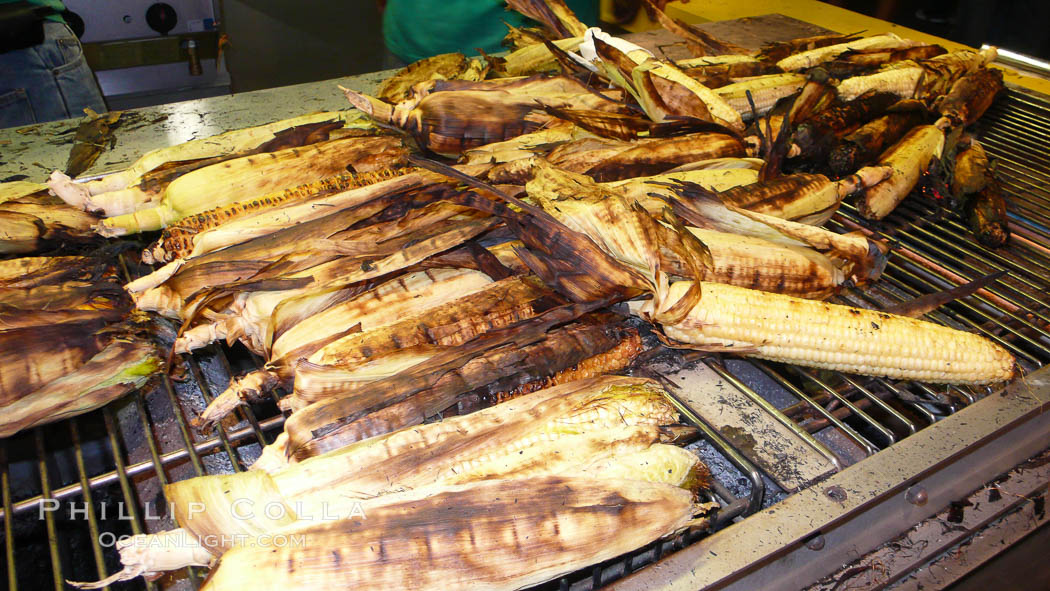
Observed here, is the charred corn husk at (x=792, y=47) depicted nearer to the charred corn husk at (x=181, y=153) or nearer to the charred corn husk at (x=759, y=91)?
the charred corn husk at (x=759, y=91)

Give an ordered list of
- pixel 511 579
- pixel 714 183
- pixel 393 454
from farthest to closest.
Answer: pixel 714 183, pixel 393 454, pixel 511 579

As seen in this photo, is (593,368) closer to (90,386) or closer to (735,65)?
(90,386)

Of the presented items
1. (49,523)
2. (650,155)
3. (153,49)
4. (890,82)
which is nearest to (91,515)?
(49,523)

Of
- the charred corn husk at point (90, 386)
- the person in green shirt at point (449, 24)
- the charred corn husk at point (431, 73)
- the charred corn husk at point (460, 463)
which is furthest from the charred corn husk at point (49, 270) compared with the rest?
the person in green shirt at point (449, 24)

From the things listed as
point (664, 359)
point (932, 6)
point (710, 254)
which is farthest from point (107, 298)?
point (932, 6)

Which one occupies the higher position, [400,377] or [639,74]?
[639,74]

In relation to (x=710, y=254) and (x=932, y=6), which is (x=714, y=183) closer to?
(x=710, y=254)
